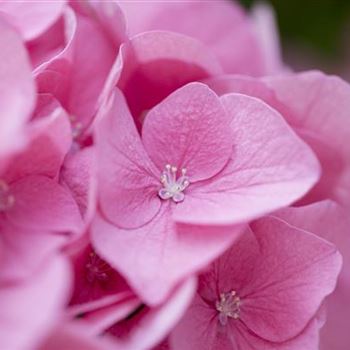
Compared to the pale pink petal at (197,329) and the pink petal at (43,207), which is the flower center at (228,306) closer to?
the pale pink petal at (197,329)

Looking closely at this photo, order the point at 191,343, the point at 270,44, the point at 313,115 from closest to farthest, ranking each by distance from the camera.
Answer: the point at 191,343
the point at 313,115
the point at 270,44

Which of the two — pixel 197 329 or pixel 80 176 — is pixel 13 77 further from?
pixel 197 329

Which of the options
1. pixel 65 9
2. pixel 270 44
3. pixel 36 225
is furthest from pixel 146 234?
pixel 270 44

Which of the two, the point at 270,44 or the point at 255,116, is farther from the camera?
the point at 270,44

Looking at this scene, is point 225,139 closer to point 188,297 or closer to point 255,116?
point 255,116

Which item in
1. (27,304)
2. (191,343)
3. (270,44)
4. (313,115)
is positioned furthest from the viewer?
(270,44)

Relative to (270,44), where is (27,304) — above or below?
above
